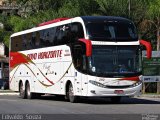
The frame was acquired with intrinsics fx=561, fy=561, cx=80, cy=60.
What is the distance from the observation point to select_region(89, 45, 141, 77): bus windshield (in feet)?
80.8

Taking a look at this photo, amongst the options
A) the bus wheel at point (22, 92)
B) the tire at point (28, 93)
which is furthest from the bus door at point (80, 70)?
the bus wheel at point (22, 92)

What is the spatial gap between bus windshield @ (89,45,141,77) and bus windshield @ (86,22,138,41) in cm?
43

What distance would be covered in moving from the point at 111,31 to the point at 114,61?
1443 millimetres

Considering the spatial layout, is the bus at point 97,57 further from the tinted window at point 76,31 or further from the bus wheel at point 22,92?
the bus wheel at point 22,92

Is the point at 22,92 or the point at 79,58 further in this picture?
the point at 22,92

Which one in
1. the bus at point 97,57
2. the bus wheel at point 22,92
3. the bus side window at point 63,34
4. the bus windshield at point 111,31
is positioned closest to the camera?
the bus at point 97,57

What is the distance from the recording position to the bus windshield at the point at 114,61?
24.6m

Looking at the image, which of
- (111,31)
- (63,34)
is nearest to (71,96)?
(63,34)

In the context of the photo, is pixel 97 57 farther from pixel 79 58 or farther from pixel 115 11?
pixel 115 11

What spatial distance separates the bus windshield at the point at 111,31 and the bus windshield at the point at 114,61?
16.9 inches

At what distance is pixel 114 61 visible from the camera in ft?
81.2

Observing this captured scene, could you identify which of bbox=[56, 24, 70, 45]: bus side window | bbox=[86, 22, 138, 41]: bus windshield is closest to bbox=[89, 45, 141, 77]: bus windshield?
bbox=[86, 22, 138, 41]: bus windshield

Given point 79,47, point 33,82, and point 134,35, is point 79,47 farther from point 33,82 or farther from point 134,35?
point 33,82

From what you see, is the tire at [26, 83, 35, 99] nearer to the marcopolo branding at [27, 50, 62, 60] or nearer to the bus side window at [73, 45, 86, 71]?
the marcopolo branding at [27, 50, 62, 60]
